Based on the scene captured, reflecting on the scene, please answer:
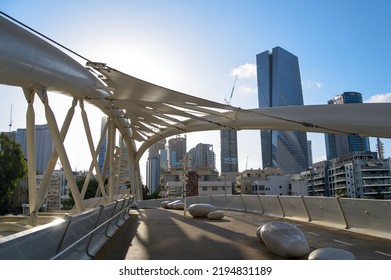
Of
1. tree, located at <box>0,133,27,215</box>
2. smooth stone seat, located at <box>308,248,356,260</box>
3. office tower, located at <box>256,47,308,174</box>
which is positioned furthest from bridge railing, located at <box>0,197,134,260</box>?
office tower, located at <box>256,47,308,174</box>

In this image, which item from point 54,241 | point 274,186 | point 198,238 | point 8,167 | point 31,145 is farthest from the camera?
point 274,186

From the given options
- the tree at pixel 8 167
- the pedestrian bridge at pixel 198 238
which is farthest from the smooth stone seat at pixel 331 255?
the tree at pixel 8 167

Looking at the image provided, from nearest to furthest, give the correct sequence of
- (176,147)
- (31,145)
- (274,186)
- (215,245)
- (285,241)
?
(285,241) → (215,245) → (31,145) → (274,186) → (176,147)

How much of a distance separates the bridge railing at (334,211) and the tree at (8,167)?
95.3 feet

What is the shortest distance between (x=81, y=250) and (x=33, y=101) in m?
7.62

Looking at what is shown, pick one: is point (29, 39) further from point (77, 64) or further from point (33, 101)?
point (77, 64)

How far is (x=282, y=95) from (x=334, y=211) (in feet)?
523

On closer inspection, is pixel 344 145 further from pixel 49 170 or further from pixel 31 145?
pixel 31 145

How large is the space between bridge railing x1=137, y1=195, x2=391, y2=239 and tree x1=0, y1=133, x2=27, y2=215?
29042mm

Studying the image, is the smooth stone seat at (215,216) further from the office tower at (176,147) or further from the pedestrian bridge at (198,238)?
the office tower at (176,147)

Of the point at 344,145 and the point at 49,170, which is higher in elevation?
the point at 344,145

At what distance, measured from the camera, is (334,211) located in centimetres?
1419

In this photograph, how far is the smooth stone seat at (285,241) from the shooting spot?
826cm

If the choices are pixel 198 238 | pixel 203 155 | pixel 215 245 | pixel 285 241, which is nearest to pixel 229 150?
pixel 203 155
